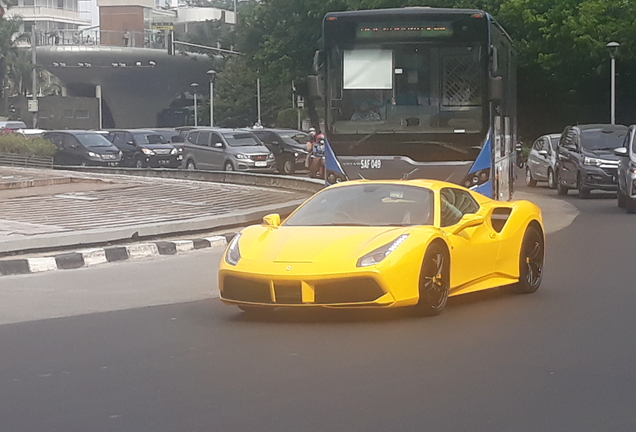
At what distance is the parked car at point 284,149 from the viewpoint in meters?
40.5

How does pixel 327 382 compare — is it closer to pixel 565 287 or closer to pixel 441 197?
pixel 441 197

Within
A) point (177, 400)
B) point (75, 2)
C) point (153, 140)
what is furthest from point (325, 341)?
point (75, 2)

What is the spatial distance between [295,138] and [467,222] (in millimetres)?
32102

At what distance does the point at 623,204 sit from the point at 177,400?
16145 millimetres

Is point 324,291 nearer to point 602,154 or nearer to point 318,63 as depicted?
point 318,63

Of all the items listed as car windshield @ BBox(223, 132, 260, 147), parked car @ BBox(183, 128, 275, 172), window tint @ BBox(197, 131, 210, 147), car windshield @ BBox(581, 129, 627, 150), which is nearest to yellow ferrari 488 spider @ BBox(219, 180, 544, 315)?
car windshield @ BBox(581, 129, 627, 150)

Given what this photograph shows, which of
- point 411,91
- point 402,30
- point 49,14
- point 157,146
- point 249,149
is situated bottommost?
point 249,149

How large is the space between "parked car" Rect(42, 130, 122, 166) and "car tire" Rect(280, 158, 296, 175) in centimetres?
618

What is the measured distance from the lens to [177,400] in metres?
6.31

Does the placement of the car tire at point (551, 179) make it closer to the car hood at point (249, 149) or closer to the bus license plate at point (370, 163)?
the car hood at point (249, 149)

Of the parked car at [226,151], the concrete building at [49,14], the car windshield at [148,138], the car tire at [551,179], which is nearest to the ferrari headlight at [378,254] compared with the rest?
the car tire at [551,179]

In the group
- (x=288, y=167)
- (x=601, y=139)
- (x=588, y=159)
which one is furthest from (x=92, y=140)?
(x=588, y=159)

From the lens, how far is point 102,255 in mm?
14273

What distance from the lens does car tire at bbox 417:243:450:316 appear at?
923 cm
